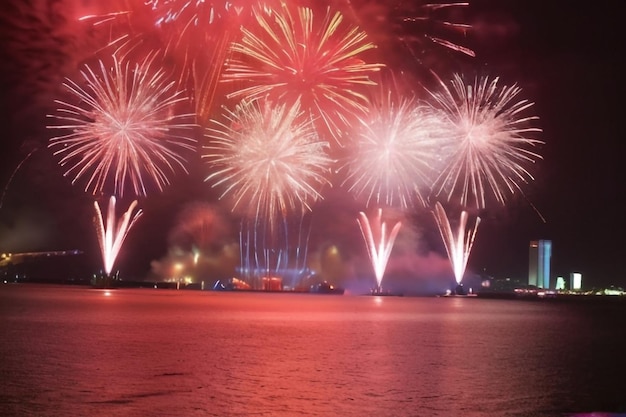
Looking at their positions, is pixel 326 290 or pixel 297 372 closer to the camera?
pixel 297 372

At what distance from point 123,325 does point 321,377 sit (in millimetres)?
12619

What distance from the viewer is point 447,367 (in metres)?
14.7

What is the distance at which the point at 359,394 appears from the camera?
11234mm

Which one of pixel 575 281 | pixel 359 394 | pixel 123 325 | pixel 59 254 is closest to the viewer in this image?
pixel 359 394

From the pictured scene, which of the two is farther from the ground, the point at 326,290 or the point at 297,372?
the point at 297,372

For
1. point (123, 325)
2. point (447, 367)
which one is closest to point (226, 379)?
point (447, 367)

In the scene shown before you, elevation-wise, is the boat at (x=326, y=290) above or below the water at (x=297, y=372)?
below

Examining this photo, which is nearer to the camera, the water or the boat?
the water

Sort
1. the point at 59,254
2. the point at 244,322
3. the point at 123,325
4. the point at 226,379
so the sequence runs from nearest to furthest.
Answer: the point at 226,379, the point at 123,325, the point at 244,322, the point at 59,254

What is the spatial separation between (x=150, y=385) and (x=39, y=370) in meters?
2.49

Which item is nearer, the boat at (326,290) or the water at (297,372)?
the water at (297,372)

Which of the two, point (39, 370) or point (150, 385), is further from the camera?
point (39, 370)

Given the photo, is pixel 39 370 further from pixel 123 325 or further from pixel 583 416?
pixel 123 325

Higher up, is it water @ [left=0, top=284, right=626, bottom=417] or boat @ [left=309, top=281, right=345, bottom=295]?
water @ [left=0, top=284, right=626, bottom=417]
